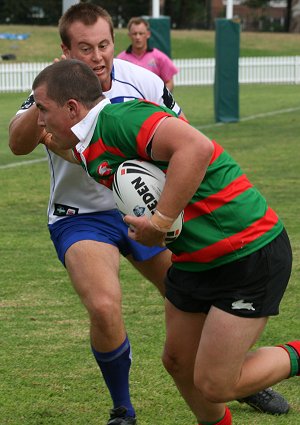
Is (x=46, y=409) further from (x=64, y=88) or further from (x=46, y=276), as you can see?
(x=46, y=276)

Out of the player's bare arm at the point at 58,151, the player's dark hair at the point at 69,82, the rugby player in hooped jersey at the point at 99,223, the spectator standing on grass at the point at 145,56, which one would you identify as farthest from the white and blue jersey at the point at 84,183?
the spectator standing on grass at the point at 145,56

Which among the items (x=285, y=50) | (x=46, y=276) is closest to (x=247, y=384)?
(x=46, y=276)

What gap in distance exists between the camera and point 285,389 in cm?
594

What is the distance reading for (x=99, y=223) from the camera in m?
5.65

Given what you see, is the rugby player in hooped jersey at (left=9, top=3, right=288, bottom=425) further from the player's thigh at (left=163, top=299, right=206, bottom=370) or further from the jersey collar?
the jersey collar

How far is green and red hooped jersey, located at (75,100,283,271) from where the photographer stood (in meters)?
4.39

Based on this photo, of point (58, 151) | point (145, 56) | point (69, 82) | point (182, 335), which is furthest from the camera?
point (145, 56)

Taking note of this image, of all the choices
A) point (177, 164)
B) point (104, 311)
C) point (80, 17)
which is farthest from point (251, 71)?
point (177, 164)

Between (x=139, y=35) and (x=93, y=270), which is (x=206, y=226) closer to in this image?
(x=93, y=270)

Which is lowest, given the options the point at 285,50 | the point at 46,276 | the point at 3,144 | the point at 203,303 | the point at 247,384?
the point at 285,50

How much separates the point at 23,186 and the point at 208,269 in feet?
31.5

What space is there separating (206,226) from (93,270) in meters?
0.96

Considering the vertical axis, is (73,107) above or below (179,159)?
above

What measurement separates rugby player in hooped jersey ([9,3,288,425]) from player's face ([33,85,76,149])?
2.89 feet
